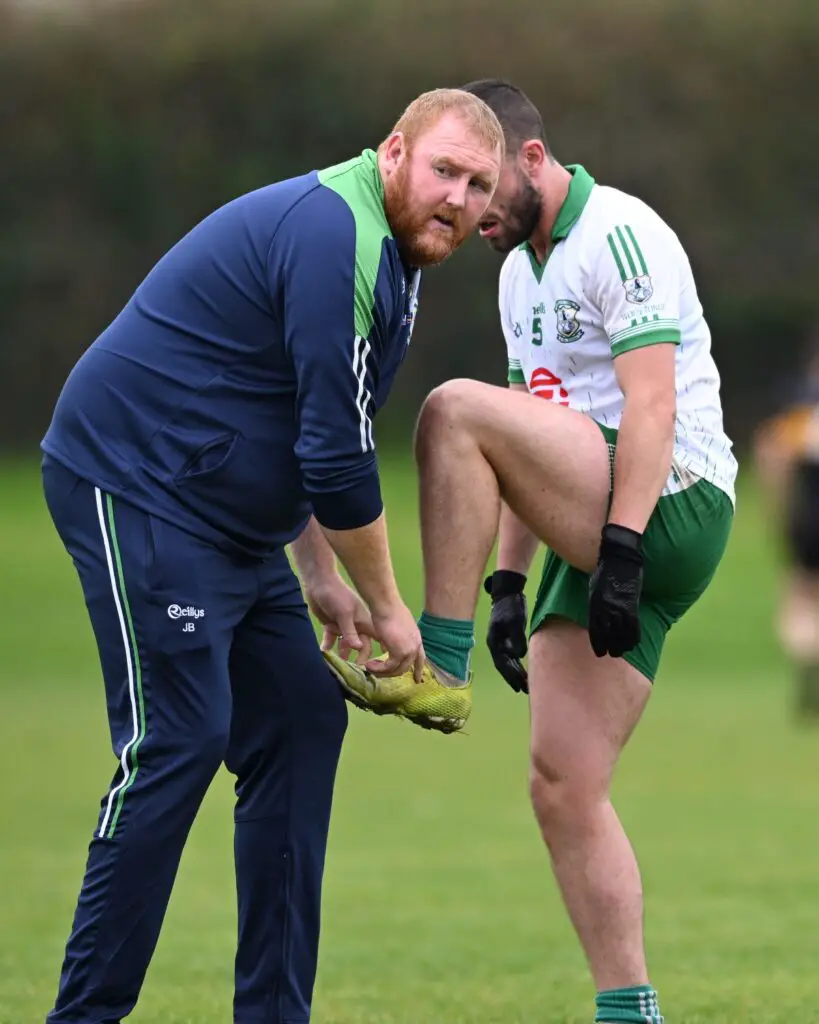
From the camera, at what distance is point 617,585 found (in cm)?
414

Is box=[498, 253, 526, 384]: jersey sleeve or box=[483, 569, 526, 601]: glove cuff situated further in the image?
box=[483, 569, 526, 601]: glove cuff

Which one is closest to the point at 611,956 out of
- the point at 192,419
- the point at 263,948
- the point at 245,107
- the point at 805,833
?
the point at 263,948

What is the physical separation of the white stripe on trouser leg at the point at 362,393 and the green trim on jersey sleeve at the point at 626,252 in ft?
2.54

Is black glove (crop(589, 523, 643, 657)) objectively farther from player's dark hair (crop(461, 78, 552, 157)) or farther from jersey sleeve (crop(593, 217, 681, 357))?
player's dark hair (crop(461, 78, 552, 157))

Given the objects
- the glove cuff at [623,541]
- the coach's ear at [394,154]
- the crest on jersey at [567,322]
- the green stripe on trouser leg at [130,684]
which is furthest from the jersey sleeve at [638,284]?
the green stripe on trouser leg at [130,684]

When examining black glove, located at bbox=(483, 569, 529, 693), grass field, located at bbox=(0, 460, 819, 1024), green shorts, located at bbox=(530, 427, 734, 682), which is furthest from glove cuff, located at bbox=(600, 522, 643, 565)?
grass field, located at bbox=(0, 460, 819, 1024)

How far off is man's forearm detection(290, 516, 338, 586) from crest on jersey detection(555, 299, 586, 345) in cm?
76

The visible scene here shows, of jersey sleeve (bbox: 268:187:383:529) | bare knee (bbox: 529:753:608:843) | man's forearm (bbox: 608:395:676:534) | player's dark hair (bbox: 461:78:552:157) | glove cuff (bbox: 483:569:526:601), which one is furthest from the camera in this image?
glove cuff (bbox: 483:569:526:601)

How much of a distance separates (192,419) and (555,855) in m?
1.50

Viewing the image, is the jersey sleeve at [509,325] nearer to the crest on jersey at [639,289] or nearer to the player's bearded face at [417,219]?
the crest on jersey at [639,289]

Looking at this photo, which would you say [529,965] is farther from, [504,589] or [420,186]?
[420,186]

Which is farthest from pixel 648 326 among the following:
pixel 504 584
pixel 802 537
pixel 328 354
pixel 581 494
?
pixel 802 537

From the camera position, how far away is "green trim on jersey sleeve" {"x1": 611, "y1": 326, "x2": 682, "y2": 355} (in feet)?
13.7

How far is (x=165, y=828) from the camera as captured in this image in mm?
3881
